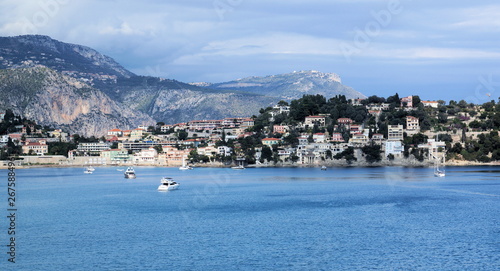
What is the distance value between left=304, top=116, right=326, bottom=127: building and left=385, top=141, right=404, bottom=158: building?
16.9 m

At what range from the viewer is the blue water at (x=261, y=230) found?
69.1 ft

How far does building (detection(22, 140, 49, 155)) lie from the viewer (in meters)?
102

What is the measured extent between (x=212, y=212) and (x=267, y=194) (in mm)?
10065

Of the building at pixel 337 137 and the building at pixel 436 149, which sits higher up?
the building at pixel 337 137

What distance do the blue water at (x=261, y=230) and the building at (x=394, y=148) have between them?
1610 inches

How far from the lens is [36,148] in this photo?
334ft

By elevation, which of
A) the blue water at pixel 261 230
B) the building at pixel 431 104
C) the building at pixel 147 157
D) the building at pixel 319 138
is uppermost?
the building at pixel 431 104

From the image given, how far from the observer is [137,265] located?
20.5 meters

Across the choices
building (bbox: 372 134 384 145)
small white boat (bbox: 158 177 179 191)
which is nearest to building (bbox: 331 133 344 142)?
building (bbox: 372 134 384 145)

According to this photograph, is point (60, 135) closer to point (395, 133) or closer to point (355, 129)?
point (355, 129)

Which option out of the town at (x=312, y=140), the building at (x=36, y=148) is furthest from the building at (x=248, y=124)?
the building at (x=36, y=148)

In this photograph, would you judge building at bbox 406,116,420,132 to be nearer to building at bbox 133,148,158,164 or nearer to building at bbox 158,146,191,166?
building at bbox 158,146,191,166

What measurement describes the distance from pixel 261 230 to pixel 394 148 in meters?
61.7

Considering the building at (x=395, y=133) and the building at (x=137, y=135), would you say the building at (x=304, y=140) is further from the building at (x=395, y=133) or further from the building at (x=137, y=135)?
the building at (x=137, y=135)
